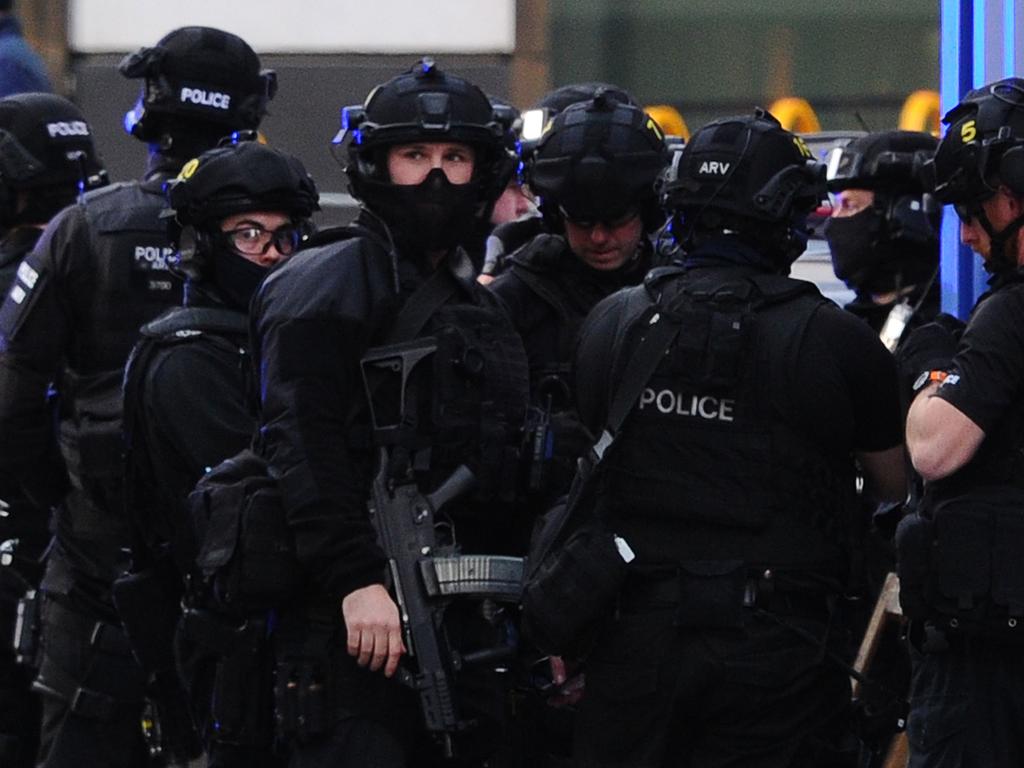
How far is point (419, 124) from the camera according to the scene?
5594mm

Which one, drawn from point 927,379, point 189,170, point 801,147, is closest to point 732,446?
point 927,379

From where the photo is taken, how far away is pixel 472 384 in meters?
5.57

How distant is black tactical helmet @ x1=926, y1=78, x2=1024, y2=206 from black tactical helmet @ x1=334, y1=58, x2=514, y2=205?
1014mm

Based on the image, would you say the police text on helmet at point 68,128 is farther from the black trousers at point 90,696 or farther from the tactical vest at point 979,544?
the tactical vest at point 979,544

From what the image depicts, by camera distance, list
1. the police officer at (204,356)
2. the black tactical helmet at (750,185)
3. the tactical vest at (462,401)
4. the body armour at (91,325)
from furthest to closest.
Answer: the body armour at (91,325) → the police officer at (204,356) → the tactical vest at (462,401) → the black tactical helmet at (750,185)

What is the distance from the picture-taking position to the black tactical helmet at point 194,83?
23.6ft

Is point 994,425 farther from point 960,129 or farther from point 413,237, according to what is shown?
point 413,237

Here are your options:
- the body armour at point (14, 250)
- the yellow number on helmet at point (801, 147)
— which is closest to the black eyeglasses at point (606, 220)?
the yellow number on helmet at point (801, 147)

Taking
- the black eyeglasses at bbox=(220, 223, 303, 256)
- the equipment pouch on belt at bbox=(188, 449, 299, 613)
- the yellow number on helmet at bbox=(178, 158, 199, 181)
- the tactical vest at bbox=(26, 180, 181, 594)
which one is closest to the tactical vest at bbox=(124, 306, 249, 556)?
the black eyeglasses at bbox=(220, 223, 303, 256)

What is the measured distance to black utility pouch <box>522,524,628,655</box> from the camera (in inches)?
207

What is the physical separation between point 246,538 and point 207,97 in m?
2.16

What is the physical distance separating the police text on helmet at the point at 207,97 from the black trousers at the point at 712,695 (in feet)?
8.25

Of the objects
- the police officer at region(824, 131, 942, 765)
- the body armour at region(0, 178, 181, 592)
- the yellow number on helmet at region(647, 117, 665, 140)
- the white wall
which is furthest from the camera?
the white wall

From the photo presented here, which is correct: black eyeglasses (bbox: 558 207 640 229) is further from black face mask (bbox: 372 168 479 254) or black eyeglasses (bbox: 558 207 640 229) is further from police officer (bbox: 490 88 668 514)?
black face mask (bbox: 372 168 479 254)
